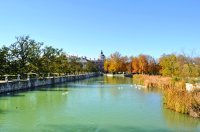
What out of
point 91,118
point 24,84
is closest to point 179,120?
point 91,118

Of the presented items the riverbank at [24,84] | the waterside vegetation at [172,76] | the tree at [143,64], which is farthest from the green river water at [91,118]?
the tree at [143,64]

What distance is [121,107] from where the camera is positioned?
2486 cm

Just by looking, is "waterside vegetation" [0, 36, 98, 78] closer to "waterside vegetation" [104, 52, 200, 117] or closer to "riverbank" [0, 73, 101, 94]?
"riverbank" [0, 73, 101, 94]

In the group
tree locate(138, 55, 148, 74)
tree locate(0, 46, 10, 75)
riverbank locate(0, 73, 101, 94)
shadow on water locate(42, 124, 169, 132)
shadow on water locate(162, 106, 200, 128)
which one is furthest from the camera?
tree locate(138, 55, 148, 74)

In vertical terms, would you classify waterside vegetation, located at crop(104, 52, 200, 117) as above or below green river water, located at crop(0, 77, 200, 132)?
above

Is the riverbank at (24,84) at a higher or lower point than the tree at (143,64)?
lower

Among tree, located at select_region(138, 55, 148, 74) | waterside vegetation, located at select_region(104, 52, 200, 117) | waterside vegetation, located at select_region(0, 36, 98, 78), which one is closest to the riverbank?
waterside vegetation, located at select_region(0, 36, 98, 78)

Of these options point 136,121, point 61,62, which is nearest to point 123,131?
point 136,121

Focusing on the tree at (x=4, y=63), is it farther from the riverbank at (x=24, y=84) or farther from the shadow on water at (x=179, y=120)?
Result: the shadow on water at (x=179, y=120)

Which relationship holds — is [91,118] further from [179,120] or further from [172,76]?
[172,76]

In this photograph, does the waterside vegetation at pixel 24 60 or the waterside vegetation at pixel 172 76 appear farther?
the waterside vegetation at pixel 24 60

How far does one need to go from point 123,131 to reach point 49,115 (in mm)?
6065

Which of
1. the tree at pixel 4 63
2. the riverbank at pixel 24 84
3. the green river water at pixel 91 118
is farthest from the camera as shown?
the tree at pixel 4 63

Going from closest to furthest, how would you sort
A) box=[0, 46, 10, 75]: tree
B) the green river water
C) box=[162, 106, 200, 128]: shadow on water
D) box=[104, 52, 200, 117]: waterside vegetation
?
the green river water, box=[162, 106, 200, 128]: shadow on water, box=[104, 52, 200, 117]: waterside vegetation, box=[0, 46, 10, 75]: tree
